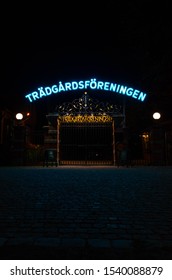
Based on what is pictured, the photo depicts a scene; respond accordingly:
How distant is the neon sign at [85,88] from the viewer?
58.3 ft

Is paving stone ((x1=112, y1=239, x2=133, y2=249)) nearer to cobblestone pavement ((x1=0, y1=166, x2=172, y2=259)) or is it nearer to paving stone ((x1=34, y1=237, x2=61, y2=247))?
cobblestone pavement ((x1=0, y1=166, x2=172, y2=259))

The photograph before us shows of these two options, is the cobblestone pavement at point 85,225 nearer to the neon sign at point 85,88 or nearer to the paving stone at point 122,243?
the paving stone at point 122,243

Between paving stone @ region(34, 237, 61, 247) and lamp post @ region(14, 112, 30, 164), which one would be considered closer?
paving stone @ region(34, 237, 61, 247)

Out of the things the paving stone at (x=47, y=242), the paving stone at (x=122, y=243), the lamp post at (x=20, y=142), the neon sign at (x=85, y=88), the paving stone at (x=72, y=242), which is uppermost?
the neon sign at (x=85, y=88)

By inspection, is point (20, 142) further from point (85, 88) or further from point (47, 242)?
point (47, 242)

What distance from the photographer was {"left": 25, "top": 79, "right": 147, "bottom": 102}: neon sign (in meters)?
17.8

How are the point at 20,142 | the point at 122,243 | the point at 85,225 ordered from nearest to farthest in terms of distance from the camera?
1. the point at 122,243
2. the point at 85,225
3. the point at 20,142

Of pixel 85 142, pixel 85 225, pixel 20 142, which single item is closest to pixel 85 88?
pixel 85 142

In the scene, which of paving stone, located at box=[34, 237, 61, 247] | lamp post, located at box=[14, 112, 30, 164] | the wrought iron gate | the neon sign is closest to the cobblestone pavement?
paving stone, located at box=[34, 237, 61, 247]

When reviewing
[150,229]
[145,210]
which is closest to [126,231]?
[150,229]

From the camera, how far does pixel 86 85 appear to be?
1802 centimetres

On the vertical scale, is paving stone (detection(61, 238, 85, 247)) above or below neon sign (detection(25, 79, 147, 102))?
below

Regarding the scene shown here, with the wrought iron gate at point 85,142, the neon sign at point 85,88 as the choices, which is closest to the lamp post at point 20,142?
the neon sign at point 85,88

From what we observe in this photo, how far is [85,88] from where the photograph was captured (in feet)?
59.0
